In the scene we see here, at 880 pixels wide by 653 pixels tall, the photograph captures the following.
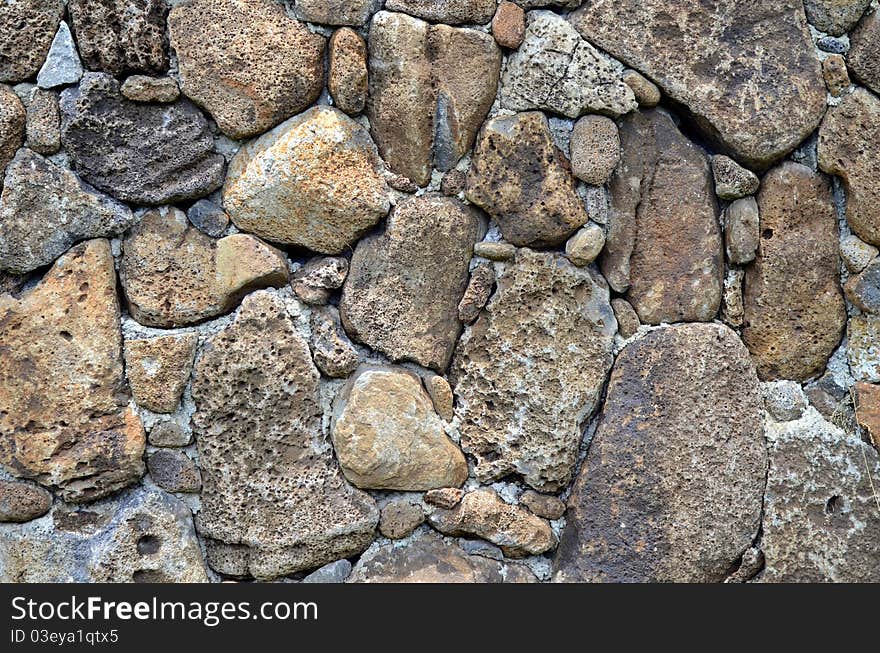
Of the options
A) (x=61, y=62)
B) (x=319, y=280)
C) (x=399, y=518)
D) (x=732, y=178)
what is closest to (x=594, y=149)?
(x=732, y=178)

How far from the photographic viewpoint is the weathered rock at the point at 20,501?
6.55 ft

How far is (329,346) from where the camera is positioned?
6.76ft

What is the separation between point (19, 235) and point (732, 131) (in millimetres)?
1655

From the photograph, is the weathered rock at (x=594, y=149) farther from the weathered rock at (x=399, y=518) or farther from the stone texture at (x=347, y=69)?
the weathered rock at (x=399, y=518)

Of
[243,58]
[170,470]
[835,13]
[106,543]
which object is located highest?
[835,13]

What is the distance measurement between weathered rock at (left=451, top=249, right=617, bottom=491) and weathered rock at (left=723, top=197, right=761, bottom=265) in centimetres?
33

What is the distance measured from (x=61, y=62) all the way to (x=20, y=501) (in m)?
1.00

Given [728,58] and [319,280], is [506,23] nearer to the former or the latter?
[728,58]

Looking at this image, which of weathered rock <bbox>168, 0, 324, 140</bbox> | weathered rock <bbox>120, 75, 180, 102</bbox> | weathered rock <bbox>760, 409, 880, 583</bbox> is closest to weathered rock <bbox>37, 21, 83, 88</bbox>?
weathered rock <bbox>120, 75, 180, 102</bbox>

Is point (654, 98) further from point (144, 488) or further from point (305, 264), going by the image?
point (144, 488)

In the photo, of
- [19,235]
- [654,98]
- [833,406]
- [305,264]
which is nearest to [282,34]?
[305,264]

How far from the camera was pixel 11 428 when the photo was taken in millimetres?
1989

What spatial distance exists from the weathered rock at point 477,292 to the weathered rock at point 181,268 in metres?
0.44

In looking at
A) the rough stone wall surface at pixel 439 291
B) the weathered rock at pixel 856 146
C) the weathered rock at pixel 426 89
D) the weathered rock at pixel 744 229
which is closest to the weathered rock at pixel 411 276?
the rough stone wall surface at pixel 439 291
